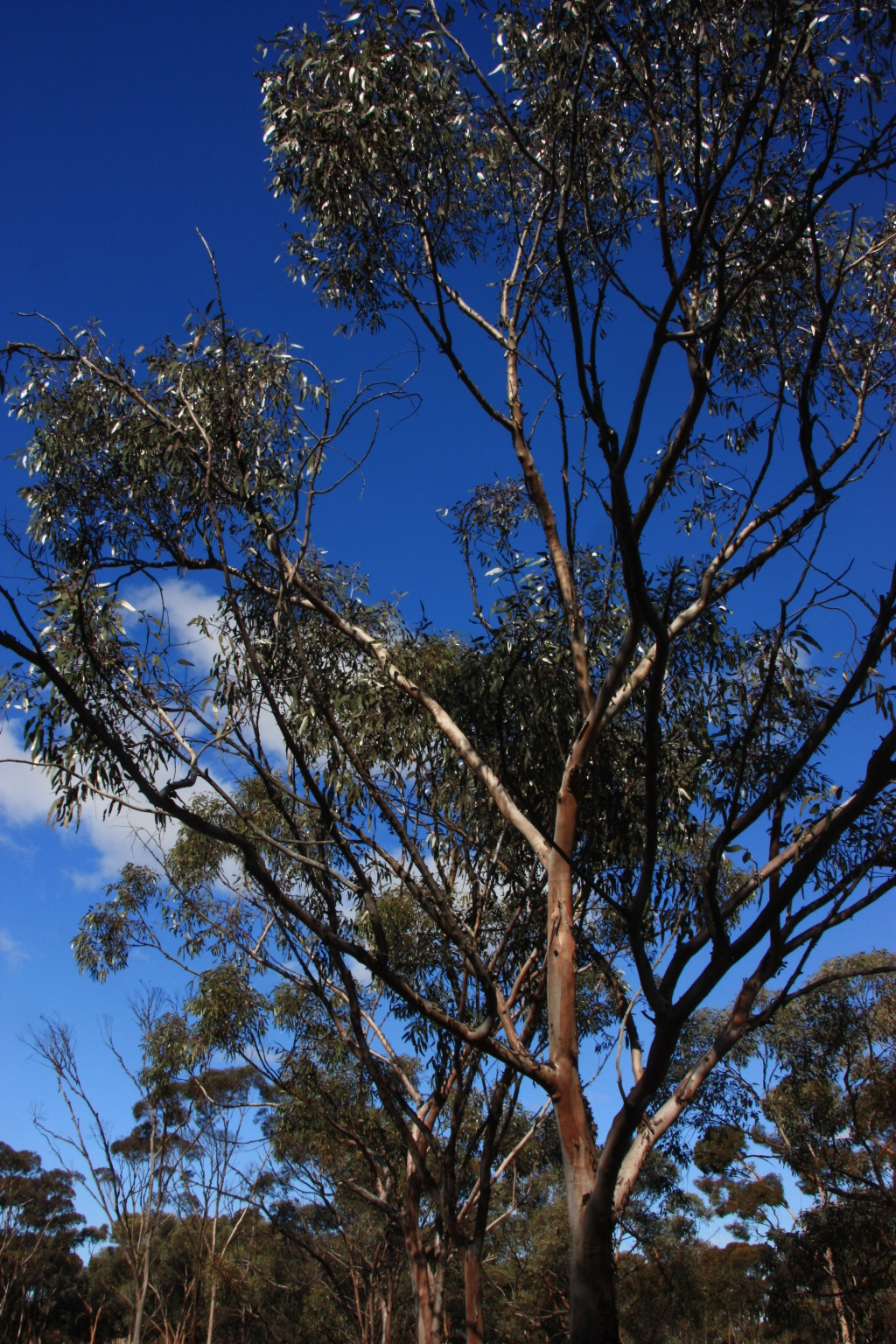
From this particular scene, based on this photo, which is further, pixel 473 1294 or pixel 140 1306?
pixel 140 1306

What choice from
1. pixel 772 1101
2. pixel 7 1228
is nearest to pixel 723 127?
pixel 772 1101

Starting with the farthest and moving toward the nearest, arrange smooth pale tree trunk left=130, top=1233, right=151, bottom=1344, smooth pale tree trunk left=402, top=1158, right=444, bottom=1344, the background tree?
the background tree → smooth pale tree trunk left=130, top=1233, right=151, bottom=1344 → smooth pale tree trunk left=402, top=1158, right=444, bottom=1344

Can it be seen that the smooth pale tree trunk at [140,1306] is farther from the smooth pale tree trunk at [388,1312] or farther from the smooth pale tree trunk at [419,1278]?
the smooth pale tree trunk at [419,1278]

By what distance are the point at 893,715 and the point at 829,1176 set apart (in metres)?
10.3

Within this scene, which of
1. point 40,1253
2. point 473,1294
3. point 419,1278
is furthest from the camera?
point 40,1253

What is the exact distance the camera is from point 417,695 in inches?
176

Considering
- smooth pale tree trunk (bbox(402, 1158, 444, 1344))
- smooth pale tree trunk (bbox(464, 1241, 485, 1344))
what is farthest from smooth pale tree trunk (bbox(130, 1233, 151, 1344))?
smooth pale tree trunk (bbox(464, 1241, 485, 1344))

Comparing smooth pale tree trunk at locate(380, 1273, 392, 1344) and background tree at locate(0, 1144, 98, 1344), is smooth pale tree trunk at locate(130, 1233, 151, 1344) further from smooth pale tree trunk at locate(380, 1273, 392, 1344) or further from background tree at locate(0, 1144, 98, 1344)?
background tree at locate(0, 1144, 98, 1344)

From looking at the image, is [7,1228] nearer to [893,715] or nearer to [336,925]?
[336,925]

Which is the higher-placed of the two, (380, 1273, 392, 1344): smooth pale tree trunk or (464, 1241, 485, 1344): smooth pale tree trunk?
(464, 1241, 485, 1344): smooth pale tree trunk

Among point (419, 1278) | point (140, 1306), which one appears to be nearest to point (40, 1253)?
point (140, 1306)

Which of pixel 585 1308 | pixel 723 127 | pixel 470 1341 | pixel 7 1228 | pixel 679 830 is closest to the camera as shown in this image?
pixel 585 1308

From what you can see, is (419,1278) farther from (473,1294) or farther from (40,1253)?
(40,1253)

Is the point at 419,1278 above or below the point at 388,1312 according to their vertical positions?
above
